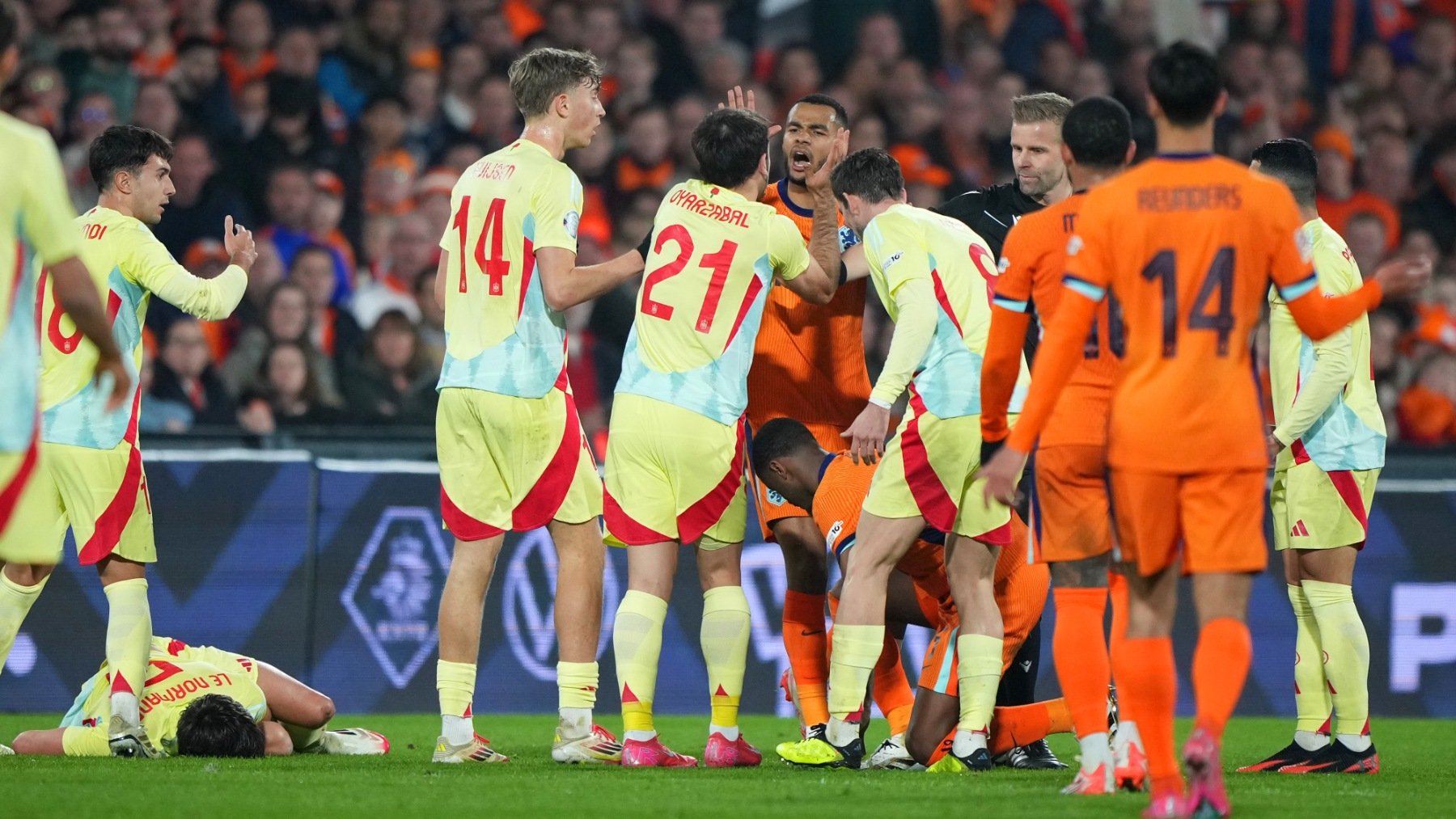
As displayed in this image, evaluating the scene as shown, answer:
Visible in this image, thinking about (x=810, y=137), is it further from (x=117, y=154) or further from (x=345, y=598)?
(x=345, y=598)

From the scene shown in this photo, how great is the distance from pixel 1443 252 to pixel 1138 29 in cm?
309

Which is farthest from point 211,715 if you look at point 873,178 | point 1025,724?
point 873,178

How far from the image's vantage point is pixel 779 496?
24.2 feet

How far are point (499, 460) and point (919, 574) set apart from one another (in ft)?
5.92

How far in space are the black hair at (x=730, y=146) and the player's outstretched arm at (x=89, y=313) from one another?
8.54ft

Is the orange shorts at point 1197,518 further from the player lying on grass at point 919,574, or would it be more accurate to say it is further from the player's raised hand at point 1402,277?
the player lying on grass at point 919,574

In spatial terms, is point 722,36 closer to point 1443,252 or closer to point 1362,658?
point 1443,252

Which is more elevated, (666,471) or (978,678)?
(666,471)

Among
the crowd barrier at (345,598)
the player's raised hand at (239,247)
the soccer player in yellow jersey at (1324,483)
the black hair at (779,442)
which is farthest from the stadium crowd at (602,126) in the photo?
the soccer player in yellow jersey at (1324,483)

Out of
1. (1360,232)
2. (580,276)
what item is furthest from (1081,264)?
(1360,232)

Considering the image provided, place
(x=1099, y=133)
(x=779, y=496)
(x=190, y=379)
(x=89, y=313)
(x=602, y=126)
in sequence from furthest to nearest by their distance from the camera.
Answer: (x=602, y=126)
(x=190, y=379)
(x=779, y=496)
(x=1099, y=133)
(x=89, y=313)

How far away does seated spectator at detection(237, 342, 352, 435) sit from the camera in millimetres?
10742

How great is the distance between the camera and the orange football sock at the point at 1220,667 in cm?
473

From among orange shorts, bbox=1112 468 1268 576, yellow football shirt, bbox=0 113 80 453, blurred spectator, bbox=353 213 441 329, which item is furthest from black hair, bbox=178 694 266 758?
blurred spectator, bbox=353 213 441 329
